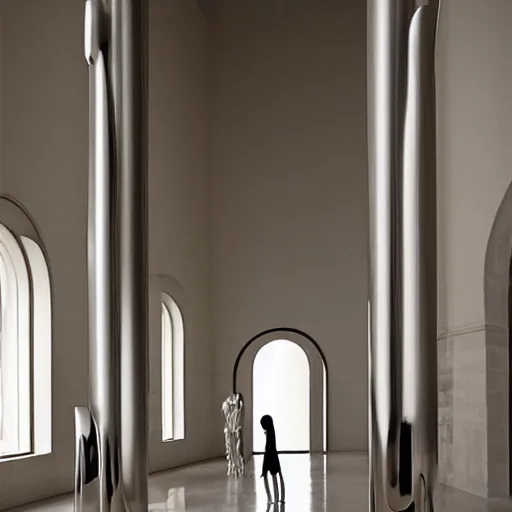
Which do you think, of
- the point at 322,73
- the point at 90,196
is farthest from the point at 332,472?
the point at 90,196

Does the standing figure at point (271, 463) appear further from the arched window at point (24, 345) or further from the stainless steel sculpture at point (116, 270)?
the stainless steel sculpture at point (116, 270)

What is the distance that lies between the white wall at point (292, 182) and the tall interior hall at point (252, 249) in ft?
0.08

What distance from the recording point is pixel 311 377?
453 inches

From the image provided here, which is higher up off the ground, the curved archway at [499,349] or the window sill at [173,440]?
the curved archway at [499,349]

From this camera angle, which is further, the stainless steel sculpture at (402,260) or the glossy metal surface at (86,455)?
the glossy metal surface at (86,455)

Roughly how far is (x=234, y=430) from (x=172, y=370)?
192 cm

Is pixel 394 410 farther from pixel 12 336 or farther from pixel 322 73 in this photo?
pixel 322 73

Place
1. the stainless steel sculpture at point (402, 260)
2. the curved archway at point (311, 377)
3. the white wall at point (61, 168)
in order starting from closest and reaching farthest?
the stainless steel sculpture at point (402, 260), the white wall at point (61, 168), the curved archway at point (311, 377)

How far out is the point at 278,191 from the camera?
11859 mm

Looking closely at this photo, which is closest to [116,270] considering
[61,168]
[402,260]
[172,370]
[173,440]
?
[402,260]

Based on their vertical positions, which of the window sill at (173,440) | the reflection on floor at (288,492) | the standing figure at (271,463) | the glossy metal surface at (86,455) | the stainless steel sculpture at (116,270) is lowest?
the reflection on floor at (288,492)

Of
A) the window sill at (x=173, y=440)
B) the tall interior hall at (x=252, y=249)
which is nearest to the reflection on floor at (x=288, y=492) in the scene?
the tall interior hall at (x=252, y=249)

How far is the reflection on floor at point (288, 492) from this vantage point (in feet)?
22.2

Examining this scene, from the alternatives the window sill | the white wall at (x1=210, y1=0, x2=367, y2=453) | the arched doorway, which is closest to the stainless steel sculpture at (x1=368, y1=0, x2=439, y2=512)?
the window sill
